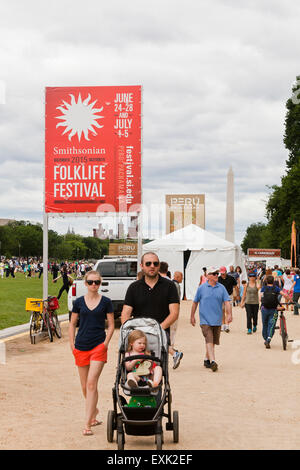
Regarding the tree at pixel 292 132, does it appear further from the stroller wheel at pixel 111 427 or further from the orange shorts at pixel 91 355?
the stroller wheel at pixel 111 427

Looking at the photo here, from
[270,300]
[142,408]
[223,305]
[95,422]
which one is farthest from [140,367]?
[270,300]

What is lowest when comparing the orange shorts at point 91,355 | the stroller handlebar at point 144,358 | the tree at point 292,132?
the orange shorts at point 91,355

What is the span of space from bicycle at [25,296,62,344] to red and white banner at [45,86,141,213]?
2.94 m

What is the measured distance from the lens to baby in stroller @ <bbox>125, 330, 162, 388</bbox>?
20.7ft

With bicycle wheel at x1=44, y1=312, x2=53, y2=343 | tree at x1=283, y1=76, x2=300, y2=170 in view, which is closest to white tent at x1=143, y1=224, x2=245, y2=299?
bicycle wheel at x1=44, y1=312, x2=53, y2=343

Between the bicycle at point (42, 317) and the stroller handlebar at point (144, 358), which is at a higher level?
the stroller handlebar at point (144, 358)

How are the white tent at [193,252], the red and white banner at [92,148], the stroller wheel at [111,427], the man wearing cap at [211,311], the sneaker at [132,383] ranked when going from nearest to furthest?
the sneaker at [132,383] → the stroller wheel at [111,427] → the man wearing cap at [211,311] → the red and white banner at [92,148] → the white tent at [193,252]

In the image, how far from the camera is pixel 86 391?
713 cm

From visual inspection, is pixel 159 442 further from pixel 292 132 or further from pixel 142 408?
pixel 292 132

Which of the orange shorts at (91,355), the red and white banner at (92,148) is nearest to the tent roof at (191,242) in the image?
the red and white banner at (92,148)

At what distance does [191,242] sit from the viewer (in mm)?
35750

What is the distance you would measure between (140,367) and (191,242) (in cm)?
2941

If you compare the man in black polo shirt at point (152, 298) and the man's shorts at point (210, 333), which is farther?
the man's shorts at point (210, 333)

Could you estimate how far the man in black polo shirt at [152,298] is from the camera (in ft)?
23.1
